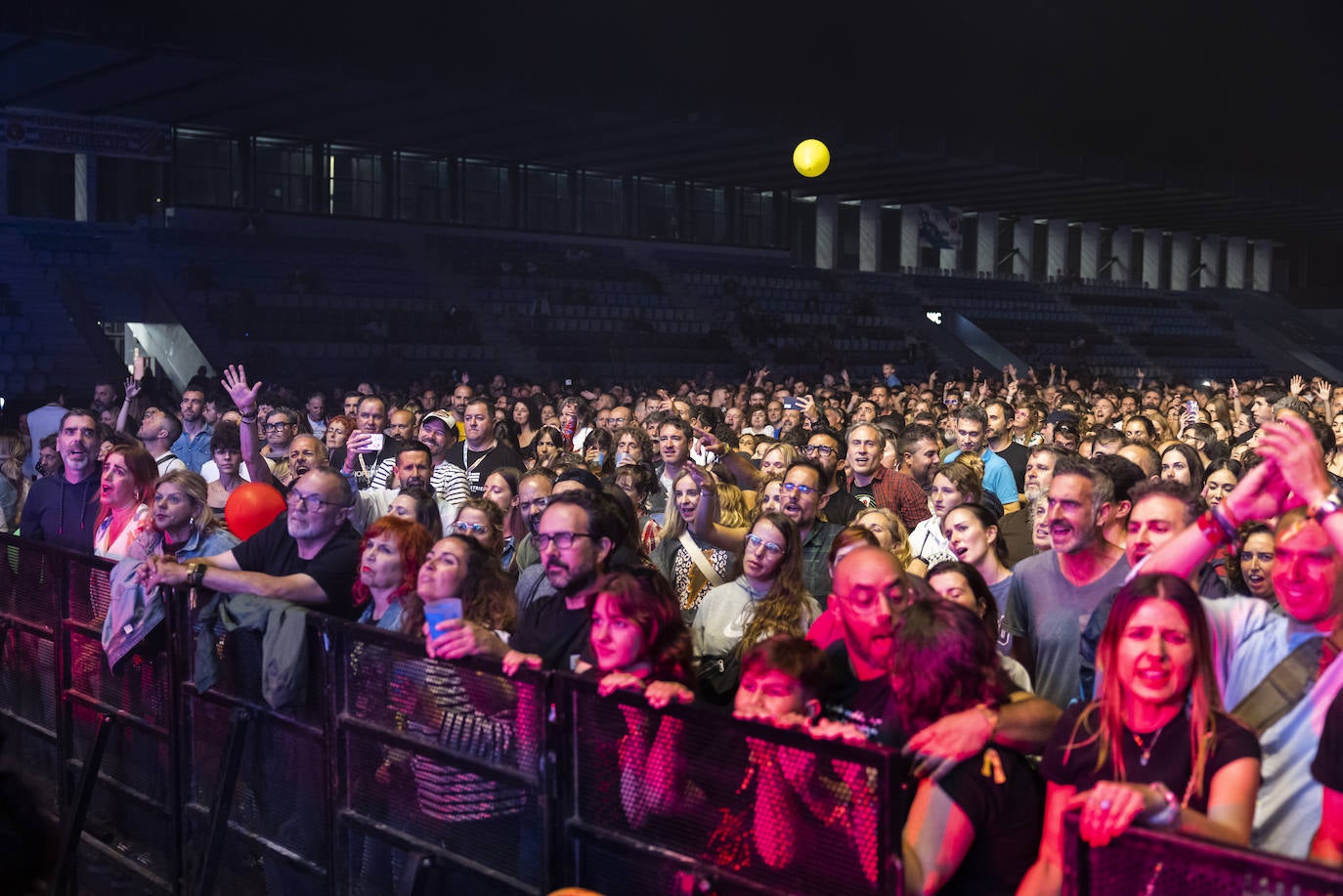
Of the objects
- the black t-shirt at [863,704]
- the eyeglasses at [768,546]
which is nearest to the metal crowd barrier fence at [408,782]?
the black t-shirt at [863,704]

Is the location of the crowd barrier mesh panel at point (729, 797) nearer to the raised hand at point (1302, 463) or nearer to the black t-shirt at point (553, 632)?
the black t-shirt at point (553, 632)

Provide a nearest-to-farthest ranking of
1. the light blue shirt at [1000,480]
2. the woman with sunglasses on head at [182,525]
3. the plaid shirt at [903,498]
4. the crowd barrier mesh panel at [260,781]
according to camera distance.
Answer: the crowd barrier mesh panel at [260,781], the woman with sunglasses on head at [182,525], the plaid shirt at [903,498], the light blue shirt at [1000,480]

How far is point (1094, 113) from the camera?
34500mm

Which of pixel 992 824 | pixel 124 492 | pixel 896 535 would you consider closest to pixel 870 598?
pixel 992 824

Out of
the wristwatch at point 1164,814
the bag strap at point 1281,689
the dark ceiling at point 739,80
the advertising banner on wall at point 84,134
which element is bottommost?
the wristwatch at point 1164,814

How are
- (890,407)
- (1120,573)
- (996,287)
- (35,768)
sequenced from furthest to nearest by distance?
(996,287), (890,407), (35,768), (1120,573)

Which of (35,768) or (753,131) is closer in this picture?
(35,768)

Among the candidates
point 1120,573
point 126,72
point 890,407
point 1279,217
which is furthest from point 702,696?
point 1279,217

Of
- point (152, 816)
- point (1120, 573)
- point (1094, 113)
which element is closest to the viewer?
point (1120, 573)

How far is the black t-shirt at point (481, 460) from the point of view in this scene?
938 cm

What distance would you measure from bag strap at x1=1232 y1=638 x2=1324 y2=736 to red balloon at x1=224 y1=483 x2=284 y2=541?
15.8ft

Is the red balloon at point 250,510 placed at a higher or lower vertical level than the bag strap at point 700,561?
higher

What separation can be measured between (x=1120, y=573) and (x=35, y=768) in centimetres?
525

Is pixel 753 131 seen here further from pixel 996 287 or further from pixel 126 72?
pixel 996 287
